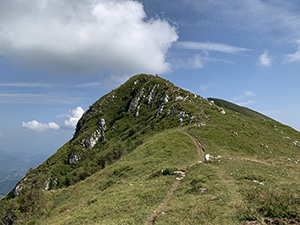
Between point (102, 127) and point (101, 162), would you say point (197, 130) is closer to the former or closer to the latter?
point (101, 162)

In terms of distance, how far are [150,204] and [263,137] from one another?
51.5 m

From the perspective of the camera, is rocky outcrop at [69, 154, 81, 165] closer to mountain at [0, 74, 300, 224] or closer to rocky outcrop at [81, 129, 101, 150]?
mountain at [0, 74, 300, 224]

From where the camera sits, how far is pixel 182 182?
23734 millimetres

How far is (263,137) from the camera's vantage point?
5700 cm

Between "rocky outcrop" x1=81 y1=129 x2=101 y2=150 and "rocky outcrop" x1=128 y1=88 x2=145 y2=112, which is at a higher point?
"rocky outcrop" x1=128 y1=88 x2=145 y2=112

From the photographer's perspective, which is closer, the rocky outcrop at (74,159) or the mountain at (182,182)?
the mountain at (182,182)

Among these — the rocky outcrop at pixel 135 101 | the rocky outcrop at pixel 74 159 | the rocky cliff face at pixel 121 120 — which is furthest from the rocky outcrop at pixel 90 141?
the rocky outcrop at pixel 135 101

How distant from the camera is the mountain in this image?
14641mm

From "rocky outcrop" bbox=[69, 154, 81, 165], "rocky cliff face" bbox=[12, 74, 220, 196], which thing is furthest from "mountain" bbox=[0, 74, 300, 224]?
"rocky cliff face" bbox=[12, 74, 220, 196]

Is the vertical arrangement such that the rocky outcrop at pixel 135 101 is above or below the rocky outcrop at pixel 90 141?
Answer: above

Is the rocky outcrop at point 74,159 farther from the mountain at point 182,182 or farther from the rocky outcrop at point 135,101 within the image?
the rocky outcrop at point 135,101

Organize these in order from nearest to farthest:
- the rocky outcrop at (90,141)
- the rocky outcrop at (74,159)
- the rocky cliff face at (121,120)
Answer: the rocky cliff face at (121,120) → the rocky outcrop at (74,159) → the rocky outcrop at (90,141)

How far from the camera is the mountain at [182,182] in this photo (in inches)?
576

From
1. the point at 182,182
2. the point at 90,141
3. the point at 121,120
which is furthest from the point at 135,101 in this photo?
the point at 182,182
